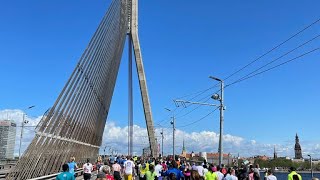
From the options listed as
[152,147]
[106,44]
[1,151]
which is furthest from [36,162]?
[1,151]

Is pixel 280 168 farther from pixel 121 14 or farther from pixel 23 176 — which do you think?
pixel 23 176

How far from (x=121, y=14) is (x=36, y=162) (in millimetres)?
18007

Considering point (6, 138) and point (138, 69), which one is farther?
point (6, 138)

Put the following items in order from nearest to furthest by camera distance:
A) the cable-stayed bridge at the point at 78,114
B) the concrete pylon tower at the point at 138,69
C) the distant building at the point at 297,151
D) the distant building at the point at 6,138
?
1. the cable-stayed bridge at the point at 78,114
2. the concrete pylon tower at the point at 138,69
3. the distant building at the point at 6,138
4. the distant building at the point at 297,151

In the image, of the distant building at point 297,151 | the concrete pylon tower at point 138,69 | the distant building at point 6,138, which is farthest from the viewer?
the distant building at point 297,151

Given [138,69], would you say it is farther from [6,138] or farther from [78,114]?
[6,138]

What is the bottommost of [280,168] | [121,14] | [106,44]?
[280,168]

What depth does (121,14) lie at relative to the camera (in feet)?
113

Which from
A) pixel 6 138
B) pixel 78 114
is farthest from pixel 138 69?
pixel 6 138

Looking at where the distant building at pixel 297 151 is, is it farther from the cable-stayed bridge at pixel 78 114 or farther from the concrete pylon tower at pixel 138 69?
the cable-stayed bridge at pixel 78 114

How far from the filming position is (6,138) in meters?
74.5

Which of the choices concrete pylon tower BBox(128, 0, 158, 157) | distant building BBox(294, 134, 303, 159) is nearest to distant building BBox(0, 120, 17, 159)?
concrete pylon tower BBox(128, 0, 158, 157)

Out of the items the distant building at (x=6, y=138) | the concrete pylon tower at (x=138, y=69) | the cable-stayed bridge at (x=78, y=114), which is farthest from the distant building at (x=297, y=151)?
the cable-stayed bridge at (x=78, y=114)

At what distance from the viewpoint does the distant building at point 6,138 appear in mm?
73438
